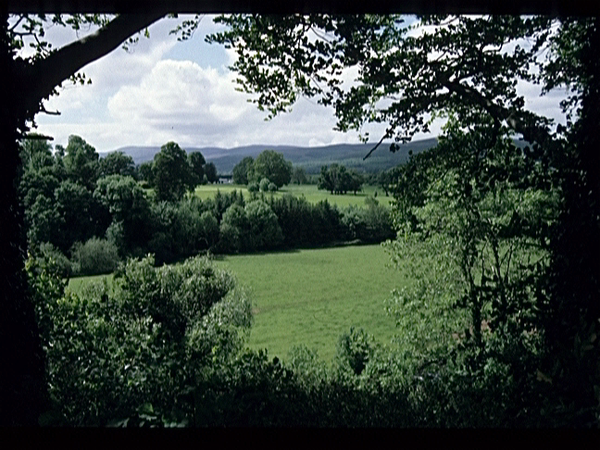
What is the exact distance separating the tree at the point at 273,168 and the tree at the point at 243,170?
38 mm

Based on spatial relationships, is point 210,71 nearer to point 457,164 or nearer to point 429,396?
point 457,164

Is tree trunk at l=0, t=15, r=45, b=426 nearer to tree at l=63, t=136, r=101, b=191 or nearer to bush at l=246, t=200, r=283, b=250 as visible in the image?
tree at l=63, t=136, r=101, b=191

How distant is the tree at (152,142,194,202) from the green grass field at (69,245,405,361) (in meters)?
0.60

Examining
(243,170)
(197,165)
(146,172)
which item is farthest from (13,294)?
(243,170)

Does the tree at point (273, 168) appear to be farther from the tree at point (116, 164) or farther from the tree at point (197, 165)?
the tree at point (116, 164)

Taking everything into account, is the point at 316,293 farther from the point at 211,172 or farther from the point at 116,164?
the point at 116,164

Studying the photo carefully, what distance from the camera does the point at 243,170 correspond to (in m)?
3.61

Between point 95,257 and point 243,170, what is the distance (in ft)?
3.99

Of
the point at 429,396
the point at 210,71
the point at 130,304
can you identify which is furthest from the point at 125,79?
the point at 429,396

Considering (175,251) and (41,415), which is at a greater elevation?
(175,251)

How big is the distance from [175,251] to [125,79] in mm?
1243

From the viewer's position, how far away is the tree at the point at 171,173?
11.1 feet

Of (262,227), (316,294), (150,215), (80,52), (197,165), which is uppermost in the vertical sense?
(80,52)

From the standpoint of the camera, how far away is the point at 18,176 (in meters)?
A: 2.38
